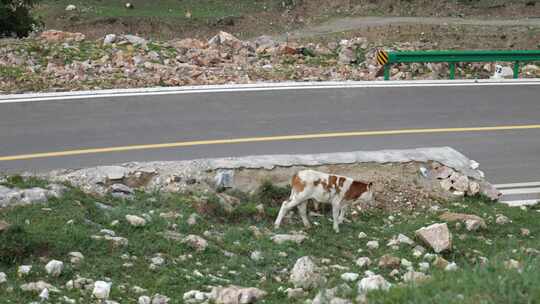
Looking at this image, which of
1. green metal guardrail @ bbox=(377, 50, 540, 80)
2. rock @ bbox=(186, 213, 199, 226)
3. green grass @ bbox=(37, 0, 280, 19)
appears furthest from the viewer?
green grass @ bbox=(37, 0, 280, 19)

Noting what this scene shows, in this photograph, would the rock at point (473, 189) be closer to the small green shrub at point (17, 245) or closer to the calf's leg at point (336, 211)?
the calf's leg at point (336, 211)

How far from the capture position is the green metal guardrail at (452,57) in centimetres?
1727

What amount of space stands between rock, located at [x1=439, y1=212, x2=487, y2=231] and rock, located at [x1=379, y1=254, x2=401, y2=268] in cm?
174

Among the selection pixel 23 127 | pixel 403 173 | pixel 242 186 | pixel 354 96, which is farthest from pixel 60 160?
pixel 354 96

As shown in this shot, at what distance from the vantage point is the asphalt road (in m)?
12.3

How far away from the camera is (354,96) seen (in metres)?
15.7

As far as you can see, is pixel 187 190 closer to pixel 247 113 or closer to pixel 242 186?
pixel 242 186

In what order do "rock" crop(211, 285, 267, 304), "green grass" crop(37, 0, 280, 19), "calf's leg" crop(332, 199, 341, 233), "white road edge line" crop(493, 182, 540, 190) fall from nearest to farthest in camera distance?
1. "rock" crop(211, 285, 267, 304)
2. "calf's leg" crop(332, 199, 341, 233)
3. "white road edge line" crop(493, 182, 540, 190)
4. "green grass" crop(37, 0, 280, 19)

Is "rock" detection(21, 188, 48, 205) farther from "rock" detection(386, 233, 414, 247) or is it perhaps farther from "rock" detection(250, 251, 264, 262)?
"rock" detection(386, 233, 414, 247)

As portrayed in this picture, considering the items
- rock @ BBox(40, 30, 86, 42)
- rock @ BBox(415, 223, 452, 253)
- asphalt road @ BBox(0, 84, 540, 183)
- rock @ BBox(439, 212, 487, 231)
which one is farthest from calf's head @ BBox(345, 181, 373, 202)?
rock @ BBox(40, 30, 86, 42)

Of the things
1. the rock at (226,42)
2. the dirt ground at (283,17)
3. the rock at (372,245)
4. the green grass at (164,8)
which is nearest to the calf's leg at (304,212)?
the rock at (372,245)

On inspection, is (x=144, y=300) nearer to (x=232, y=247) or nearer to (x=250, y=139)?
(x=232, y=247)

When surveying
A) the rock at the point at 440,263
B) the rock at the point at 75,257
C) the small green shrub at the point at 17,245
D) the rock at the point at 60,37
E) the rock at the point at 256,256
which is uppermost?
the rock at the point at 60,37

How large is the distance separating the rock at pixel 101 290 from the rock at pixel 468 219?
15.8 ft
